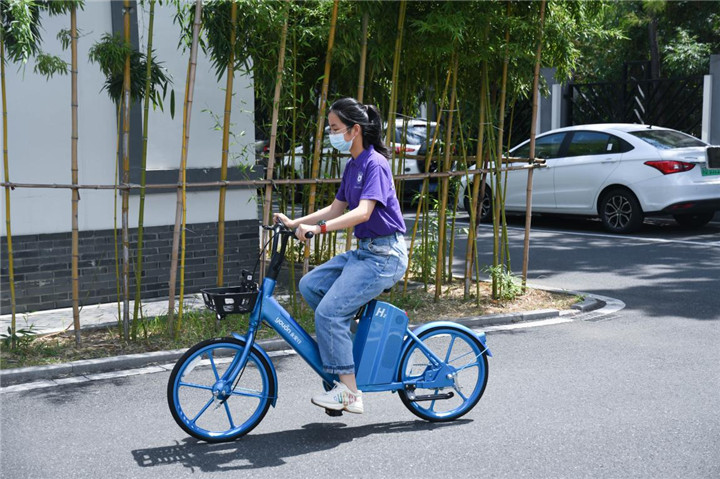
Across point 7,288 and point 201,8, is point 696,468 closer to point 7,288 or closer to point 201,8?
point 201,8

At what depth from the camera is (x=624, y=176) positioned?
47.0ft

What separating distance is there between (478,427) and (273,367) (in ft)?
4.04

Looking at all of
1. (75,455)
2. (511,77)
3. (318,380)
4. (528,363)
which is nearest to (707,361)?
(528,363)

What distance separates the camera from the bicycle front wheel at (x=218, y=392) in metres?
5.22

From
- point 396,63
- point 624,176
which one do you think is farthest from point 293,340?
point 624,176

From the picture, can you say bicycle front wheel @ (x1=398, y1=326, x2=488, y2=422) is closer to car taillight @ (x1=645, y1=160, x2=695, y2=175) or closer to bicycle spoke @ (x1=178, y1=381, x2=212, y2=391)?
bicycle spoke @ (x1=178, y1=381, x2=212, y2=391)

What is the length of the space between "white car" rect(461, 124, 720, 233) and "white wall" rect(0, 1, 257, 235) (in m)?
5.05

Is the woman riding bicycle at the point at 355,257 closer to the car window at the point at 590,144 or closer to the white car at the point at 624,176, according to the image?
the white car at the point at 624,176

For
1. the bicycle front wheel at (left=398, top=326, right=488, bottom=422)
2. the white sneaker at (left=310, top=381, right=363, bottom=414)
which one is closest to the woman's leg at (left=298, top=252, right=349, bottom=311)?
the white sneaker at (left=310, top=381, right=363, bottom=414)

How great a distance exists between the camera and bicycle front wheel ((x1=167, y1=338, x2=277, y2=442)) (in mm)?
5223

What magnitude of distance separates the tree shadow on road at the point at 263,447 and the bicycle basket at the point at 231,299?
2.49 ft

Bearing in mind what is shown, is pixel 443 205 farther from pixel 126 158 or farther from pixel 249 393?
pixel 249 393

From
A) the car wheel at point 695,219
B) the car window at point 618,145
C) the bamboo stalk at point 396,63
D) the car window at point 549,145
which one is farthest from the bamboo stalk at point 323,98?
the car wheel at point 695,219

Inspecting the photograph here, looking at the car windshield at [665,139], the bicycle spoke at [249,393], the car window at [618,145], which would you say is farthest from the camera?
the car window at [618,145]
